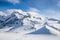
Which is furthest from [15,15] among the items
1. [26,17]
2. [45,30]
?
[45,30]

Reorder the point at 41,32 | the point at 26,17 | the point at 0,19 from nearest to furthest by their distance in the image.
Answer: the point at 41,32 → the point at 26,17 → the point at 0,19

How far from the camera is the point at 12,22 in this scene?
50.0 meters

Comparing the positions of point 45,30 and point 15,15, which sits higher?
point 15,15

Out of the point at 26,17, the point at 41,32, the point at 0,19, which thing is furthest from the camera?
the point at 0,19

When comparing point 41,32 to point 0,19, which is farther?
point 0,19

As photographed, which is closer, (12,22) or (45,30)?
(45,30)

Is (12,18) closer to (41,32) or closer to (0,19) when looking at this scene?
(0,19)

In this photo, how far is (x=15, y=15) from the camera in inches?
2072

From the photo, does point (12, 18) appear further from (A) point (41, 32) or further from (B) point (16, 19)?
(A) point (41, 32)

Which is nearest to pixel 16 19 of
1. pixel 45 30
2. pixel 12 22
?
pixel 12 22

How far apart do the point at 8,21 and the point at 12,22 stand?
2434 millimetres

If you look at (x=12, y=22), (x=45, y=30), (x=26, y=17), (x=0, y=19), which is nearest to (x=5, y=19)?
(x=0, y=19)

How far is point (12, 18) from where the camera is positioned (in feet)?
171

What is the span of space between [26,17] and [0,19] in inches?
452
